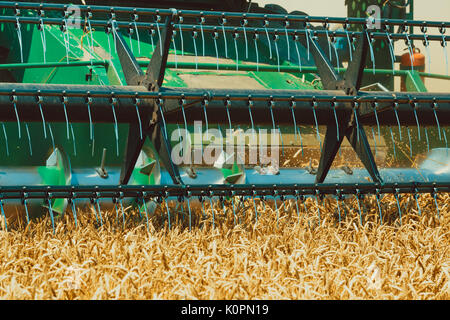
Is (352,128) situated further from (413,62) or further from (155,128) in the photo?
(413,62)

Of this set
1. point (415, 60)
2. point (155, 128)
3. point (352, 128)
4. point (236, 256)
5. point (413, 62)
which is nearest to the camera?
point (236, 256)

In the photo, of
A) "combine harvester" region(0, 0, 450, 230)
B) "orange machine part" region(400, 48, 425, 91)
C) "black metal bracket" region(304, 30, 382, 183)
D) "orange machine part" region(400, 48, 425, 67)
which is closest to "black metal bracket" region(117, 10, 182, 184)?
"combine harvester" region(0, 0, 450, 230)

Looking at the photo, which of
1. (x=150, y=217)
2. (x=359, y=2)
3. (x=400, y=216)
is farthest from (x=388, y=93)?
(x=359, y=2)

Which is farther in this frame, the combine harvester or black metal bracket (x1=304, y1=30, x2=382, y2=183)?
black metal bracket (x1=304, y1=30, x2=382, y2=183)

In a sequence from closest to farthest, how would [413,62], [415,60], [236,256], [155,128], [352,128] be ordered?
[236,256] → [155,128] → [352,128] → [413,62] → [415,60]

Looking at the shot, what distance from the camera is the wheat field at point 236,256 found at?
338 centimetres

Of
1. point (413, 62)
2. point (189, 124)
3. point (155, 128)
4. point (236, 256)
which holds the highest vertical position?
point (413, 62)

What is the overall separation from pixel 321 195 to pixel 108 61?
6.98 ft

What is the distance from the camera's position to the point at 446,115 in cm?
496

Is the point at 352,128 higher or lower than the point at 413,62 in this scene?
lower

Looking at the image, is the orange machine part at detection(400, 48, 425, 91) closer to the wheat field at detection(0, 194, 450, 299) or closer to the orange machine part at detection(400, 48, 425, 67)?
the orange machine part at detection(400, 48, 425, 67)

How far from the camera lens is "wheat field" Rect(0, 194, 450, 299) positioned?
3.38 m

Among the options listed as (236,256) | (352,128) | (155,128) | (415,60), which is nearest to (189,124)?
(155,128)

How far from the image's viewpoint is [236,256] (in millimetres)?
3814
